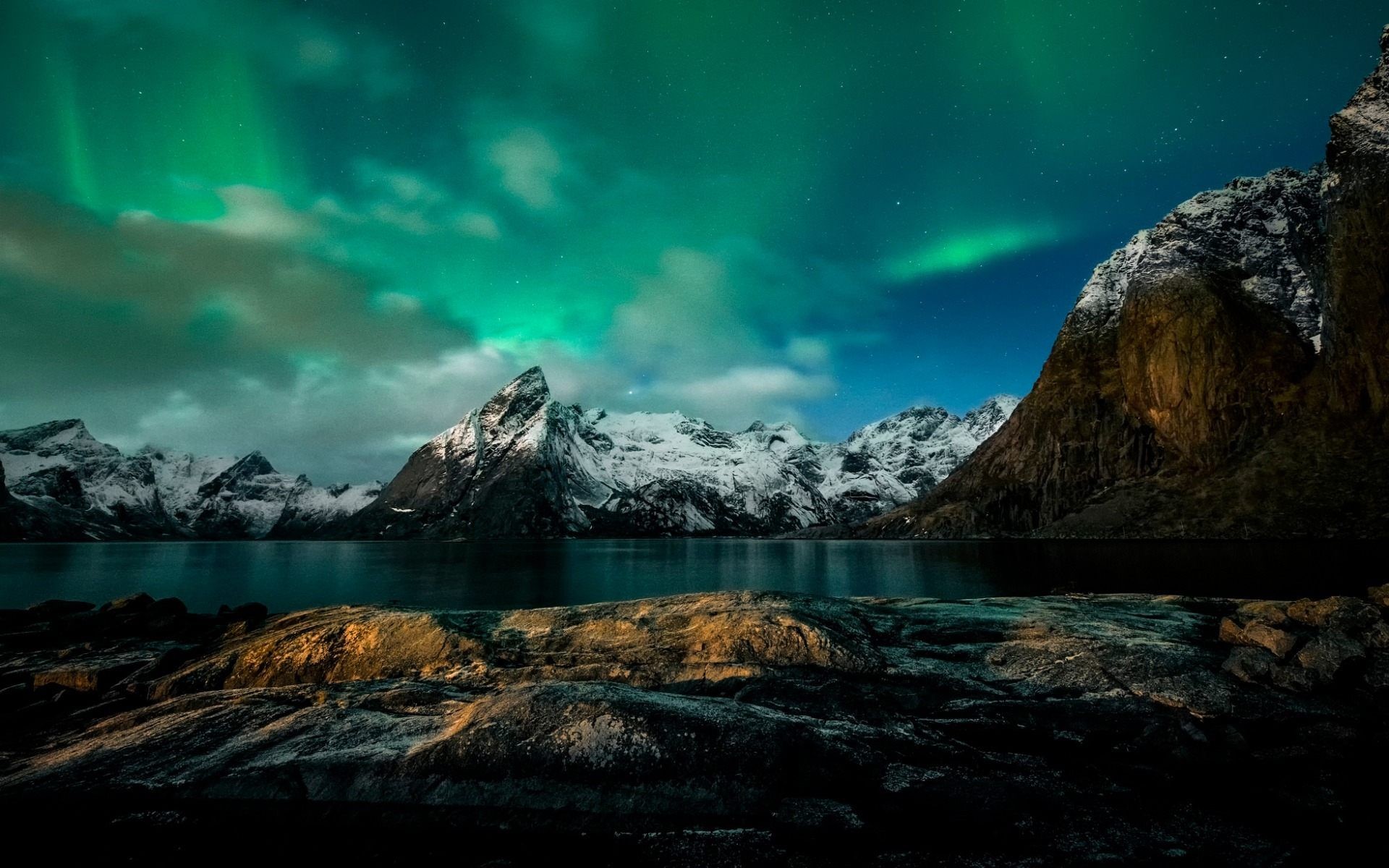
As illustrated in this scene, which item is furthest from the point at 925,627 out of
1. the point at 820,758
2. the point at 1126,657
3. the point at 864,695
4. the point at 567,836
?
the point at 567,836

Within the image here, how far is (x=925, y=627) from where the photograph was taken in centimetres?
2488

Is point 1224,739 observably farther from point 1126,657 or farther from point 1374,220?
point 1374,220

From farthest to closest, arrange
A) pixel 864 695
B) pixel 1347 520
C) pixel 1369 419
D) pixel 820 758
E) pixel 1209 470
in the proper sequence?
pixel 1209 470, pixel 1369 419, pixel 1347 520, pixel 864 695, pixel 820 758

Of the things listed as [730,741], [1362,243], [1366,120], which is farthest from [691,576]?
[1366,120]

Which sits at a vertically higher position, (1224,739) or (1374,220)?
(1374,220)

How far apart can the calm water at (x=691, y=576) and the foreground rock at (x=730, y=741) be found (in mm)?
30578

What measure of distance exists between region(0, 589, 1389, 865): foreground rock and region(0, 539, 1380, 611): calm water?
3058 centimetres

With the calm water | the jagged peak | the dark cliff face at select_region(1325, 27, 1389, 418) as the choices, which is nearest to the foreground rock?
the calm water

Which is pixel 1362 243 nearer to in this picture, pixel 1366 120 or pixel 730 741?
pixel 1366 120

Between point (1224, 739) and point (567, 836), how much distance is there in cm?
1543

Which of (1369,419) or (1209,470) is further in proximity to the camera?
(1209,470)

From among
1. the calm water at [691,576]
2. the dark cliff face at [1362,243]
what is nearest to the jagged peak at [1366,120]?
the dark cliff face at [1362,243]

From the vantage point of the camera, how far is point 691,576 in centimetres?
10544

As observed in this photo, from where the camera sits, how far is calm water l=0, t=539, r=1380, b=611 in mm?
67625
